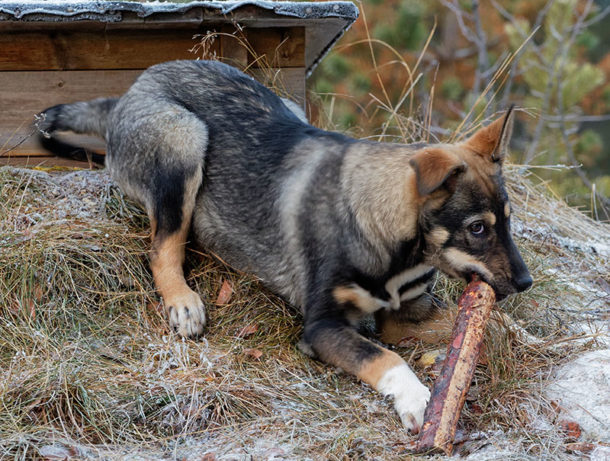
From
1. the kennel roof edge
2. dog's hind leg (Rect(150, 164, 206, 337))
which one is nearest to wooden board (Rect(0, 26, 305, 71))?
the kennel roof edge

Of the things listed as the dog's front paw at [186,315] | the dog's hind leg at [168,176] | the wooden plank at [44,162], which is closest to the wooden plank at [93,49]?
the wooden plank at [44,162]

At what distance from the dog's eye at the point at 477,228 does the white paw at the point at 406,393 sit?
688 mm

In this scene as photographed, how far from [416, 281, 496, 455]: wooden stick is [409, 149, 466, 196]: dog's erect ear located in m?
0.51

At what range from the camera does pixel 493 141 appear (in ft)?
11.4

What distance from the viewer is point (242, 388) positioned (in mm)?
3385

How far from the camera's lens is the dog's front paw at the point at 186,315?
3.91 m

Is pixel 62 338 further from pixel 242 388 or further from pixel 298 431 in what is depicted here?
pixel 298 431

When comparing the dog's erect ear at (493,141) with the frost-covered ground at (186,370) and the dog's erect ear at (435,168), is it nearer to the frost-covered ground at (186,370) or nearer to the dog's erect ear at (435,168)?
the dog's erect ear at (435,168)

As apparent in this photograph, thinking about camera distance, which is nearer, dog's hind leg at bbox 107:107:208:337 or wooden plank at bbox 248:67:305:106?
dog's hind leg at bbox 107:107:208:337

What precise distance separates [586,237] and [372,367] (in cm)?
286

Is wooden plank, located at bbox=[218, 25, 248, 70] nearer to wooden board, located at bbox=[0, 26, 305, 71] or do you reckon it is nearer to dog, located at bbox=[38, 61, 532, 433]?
wooden board, located at bbox=[0, 26, 305, 71]

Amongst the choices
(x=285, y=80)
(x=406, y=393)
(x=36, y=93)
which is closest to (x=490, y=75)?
(x=285, y=80)

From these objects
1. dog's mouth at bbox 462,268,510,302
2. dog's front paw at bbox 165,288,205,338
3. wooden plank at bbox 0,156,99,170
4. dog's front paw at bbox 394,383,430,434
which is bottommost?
dog's front paw at bbox 165,288,205,338

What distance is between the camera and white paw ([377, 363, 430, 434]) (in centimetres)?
320
